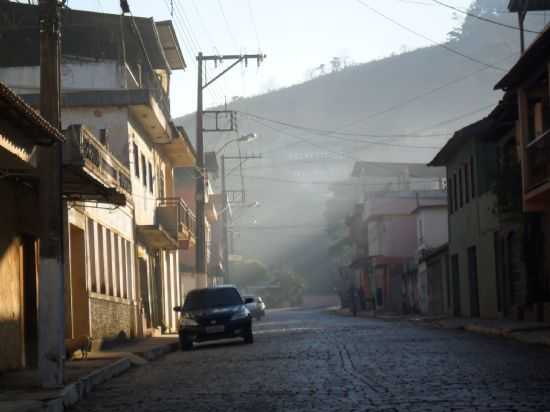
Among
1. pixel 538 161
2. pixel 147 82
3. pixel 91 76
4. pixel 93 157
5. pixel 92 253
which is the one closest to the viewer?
pixel 93 157

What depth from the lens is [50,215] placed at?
15367 millimetres

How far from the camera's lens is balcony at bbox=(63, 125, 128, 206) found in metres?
18.8

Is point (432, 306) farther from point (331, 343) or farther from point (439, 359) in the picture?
point (439, 359)

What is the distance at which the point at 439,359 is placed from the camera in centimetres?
1834

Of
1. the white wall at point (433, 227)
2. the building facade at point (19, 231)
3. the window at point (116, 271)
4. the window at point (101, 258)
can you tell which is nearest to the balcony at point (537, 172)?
the window at point (101, 258)

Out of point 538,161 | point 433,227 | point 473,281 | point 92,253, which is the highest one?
point 538,161

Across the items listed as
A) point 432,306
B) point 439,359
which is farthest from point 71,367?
point 432,306

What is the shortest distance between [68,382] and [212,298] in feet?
Answer: 46.2

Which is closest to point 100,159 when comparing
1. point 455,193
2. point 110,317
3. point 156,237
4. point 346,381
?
point 110,317

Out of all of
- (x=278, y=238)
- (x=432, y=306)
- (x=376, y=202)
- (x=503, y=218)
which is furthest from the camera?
(x=278, y=238)

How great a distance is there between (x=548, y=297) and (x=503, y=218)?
389 centimetres

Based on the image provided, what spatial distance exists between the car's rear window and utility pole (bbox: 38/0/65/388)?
14.0 m

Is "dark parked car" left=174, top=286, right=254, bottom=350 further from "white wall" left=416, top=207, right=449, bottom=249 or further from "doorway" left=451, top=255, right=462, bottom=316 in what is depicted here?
"white wall" left=416, top=207, right=449, bottom=249

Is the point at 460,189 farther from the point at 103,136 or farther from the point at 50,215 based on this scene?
the point at 50,215
